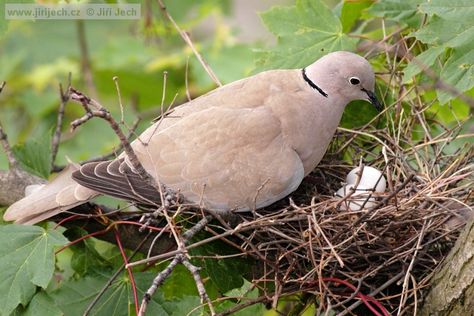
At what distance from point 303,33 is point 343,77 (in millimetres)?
284

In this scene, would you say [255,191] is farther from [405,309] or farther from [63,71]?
[63,71]

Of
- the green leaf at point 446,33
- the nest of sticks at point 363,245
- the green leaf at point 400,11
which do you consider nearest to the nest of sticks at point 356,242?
the nest of sticks at point 363,245

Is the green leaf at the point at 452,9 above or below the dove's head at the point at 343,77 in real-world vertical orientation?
above

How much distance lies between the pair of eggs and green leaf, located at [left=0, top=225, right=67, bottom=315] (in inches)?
40.3

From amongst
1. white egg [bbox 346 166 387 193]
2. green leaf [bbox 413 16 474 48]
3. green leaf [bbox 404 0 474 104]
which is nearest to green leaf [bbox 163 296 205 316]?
white egg [bbox 346 166 387 193]

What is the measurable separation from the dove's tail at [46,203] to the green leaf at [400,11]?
50.7 inches

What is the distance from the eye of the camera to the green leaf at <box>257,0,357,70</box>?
3.92 metres

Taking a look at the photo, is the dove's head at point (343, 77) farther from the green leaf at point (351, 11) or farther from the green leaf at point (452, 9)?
the green leaf at point (452, 9)

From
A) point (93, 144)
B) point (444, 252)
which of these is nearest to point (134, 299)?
point (444, 252)

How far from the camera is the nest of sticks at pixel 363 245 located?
325cm

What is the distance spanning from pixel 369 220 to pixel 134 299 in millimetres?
873

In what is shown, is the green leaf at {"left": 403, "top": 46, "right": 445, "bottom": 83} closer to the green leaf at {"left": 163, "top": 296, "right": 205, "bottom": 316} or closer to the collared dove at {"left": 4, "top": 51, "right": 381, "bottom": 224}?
the collared dove at {"left": 4, "top": 51, "right": 381, "bottom": 224}

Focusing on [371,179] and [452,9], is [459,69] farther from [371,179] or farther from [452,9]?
[371,179]

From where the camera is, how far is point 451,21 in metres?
3.35
